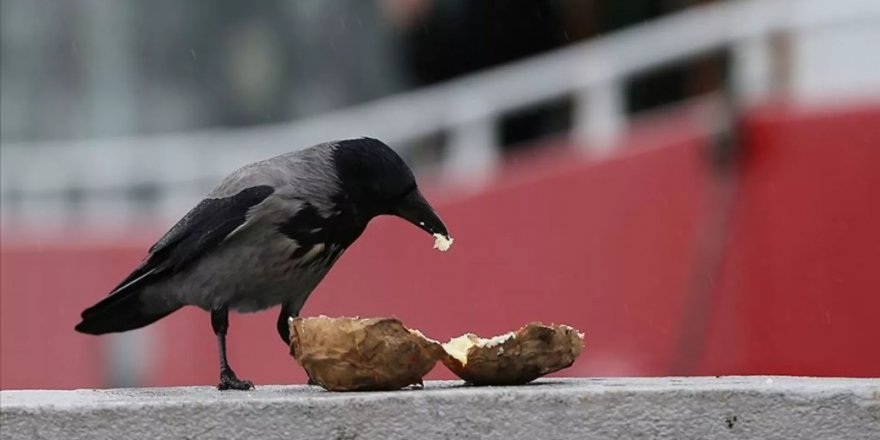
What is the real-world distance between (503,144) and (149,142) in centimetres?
340

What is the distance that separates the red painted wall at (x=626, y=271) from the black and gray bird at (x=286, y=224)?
3654mm

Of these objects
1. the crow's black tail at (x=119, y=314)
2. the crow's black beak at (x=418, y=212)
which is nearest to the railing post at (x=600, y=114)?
the crow's black tail at (x=119, y=314)

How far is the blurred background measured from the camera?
808 centimetres

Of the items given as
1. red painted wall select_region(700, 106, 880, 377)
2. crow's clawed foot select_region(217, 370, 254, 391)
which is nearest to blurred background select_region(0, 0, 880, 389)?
red painted wall select_region(700, 106, 880, 377)

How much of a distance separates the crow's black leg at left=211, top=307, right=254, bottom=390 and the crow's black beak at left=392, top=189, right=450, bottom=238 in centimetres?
48

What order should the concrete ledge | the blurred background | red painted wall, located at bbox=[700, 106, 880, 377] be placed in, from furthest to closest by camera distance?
the blurred background
red painted wall, located at bbox=[700, 106, 880, 377]
the concrete ledge

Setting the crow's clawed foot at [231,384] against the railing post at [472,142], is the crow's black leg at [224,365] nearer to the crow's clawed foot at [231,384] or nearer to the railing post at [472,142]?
the crow's clawed foot at [231,384]

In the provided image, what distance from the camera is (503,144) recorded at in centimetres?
1302

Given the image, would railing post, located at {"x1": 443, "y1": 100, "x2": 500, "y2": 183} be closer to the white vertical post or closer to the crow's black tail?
the white vertical post

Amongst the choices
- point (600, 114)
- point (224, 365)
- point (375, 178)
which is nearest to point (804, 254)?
point (600, 114)

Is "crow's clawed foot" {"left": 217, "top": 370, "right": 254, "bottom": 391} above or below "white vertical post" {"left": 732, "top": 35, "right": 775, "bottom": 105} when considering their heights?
below

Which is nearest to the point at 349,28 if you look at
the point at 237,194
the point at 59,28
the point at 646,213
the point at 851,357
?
the point at 59,28

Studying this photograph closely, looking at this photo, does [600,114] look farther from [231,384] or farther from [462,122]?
[231,384]

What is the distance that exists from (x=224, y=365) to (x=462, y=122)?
25.2 ft
